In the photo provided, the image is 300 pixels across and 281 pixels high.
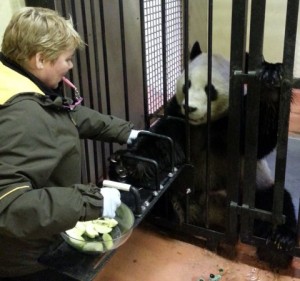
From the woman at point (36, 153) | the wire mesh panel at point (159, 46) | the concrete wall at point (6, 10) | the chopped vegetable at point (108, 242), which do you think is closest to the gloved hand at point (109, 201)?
the woman at point (36, 153)

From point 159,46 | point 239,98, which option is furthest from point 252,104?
point 159,46

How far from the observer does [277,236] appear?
1.65 meters

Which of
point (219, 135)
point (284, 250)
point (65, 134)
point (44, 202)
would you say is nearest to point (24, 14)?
point (65, 134)

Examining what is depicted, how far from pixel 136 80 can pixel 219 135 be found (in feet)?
2.53

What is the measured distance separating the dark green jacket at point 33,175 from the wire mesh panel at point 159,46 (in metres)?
0.96

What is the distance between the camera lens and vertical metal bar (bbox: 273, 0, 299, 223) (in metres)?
1.26

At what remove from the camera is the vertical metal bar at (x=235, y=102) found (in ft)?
4.47

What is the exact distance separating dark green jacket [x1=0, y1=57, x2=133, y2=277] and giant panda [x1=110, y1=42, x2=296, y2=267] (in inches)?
17.4

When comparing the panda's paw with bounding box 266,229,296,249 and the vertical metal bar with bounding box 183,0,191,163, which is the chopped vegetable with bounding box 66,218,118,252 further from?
the panda's paw with bounding box 266,229,296,249

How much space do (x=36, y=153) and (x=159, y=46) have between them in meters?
1.51

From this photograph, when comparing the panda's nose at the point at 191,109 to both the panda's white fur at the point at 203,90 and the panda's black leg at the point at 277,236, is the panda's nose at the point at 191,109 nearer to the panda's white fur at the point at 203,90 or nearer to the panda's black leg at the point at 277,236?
the panda's white fur at the point at 203,90

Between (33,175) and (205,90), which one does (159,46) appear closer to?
(205,90)

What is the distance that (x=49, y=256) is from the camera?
1178mm

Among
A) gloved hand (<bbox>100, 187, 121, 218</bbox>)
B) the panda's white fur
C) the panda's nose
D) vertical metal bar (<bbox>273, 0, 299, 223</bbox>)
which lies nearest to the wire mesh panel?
the panda's white fur
